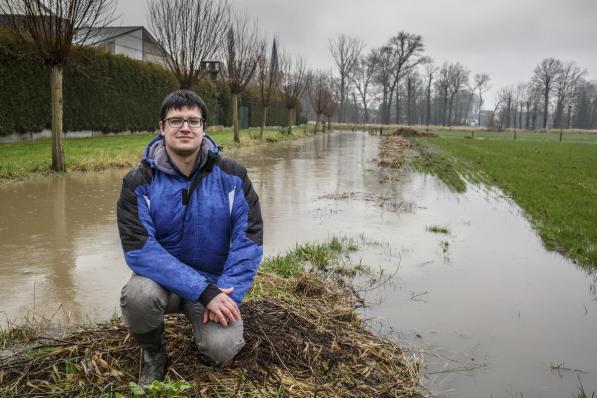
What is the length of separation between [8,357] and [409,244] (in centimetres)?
433

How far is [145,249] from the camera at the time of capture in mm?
2529

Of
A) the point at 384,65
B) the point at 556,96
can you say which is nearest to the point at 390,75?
the point at 384,65

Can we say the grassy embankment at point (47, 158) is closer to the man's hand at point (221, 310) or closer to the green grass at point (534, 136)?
the man's hand at point (221, 310)

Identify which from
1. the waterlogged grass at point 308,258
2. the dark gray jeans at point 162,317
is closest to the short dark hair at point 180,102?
the dark gray jeans at point 162,317

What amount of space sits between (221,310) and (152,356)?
18.2 inches

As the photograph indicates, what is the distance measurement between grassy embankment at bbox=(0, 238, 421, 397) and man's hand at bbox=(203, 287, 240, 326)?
305mm

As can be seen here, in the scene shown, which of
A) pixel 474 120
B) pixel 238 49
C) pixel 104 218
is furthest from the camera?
pixel 474 120

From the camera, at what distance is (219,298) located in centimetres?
247

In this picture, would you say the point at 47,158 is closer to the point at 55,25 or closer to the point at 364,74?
the point at 55,25

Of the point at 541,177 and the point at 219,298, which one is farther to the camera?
the point at 541,177

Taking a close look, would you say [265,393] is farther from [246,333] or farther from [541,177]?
[541,177]

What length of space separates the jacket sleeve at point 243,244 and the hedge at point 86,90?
9588mm

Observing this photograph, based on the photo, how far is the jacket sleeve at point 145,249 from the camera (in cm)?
248

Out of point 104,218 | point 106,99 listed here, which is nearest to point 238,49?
point 106,99
